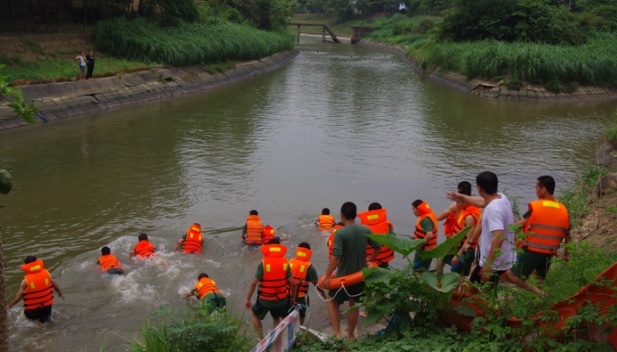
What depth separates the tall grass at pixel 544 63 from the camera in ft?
109

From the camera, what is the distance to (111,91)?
85.0 feet

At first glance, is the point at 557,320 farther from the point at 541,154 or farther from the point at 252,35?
the point at 252,35

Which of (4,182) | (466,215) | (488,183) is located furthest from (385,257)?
(4,182)

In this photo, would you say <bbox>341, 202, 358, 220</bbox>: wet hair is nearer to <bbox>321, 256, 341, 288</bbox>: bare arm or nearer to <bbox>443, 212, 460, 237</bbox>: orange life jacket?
<bbox>321, 256, 341, 288</bbox>: bare arm

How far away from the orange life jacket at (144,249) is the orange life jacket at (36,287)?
2414 mm

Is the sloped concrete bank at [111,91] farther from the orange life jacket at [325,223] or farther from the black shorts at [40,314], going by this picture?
the black shorts at [40,314]

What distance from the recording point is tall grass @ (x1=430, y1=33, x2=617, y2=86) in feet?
109

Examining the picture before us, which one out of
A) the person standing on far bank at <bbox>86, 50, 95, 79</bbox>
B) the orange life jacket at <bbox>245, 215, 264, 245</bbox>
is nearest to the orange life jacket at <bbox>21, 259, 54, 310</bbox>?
the orange life jacket at <bbox>245, 215, 264, 245</bbox>

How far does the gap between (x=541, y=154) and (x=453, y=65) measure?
21251 mm

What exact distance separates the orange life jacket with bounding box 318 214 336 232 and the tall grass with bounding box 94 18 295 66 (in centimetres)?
2098

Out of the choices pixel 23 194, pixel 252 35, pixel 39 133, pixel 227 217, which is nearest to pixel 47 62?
pixel 39 133

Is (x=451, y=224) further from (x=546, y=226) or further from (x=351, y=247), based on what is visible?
(x=351, y=247)

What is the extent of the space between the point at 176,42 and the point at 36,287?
26.0 metres

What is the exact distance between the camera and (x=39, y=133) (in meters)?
20.2
